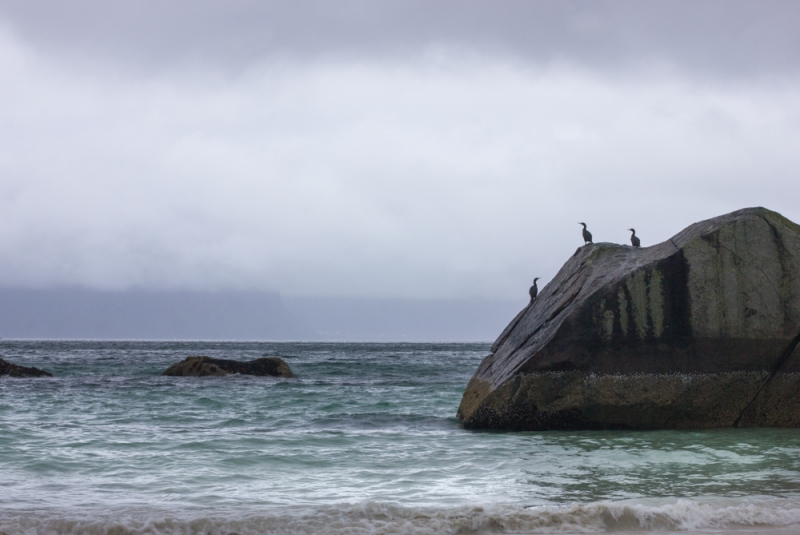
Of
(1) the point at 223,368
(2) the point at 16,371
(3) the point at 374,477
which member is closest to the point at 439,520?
(3) the point at 374,477

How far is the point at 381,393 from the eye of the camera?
829 inches

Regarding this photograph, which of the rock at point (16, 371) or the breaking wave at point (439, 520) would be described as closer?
the breaking wave at point (439, 520)

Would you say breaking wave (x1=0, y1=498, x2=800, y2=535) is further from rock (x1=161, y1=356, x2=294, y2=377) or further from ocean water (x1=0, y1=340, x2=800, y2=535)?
rock (x1=161, y1=356, x2=294, y2=377)

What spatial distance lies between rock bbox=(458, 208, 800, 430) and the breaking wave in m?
4.14

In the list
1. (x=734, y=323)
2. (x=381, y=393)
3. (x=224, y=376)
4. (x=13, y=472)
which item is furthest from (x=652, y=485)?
(x=224, y=376)

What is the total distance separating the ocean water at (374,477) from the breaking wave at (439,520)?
0.02m

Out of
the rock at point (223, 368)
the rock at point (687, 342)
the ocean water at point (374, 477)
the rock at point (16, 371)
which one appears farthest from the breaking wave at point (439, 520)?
the rock at point (16, 371)

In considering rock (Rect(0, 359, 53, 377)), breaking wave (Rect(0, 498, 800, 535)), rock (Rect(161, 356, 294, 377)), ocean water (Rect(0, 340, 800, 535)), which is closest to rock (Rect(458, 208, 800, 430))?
ocean water (Rect(0, 340, 800, 535))

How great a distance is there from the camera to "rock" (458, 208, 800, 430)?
11.2 metres

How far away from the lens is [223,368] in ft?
94.8

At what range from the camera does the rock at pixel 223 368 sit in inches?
1111

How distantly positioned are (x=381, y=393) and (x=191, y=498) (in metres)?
13.4

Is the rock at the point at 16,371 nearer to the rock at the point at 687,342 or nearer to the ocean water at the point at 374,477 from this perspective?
the ocean water at the point at 374,477

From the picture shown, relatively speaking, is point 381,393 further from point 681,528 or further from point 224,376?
point 681,528
